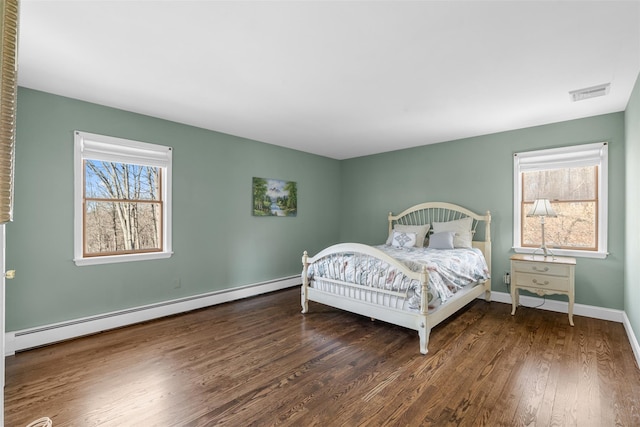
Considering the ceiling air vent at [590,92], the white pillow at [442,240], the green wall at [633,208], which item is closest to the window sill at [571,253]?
the green wall at [633,208]

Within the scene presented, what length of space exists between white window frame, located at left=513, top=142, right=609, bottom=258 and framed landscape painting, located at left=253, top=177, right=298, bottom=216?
3.43 meters

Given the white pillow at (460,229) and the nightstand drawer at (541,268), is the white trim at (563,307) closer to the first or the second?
the nightstand drawer at (541,268)

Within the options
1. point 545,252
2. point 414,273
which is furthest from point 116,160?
point 545,252

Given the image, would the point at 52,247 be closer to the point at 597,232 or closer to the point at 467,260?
the point at 467,260

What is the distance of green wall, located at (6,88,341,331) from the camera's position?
2.89m

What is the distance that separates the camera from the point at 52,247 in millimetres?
3014

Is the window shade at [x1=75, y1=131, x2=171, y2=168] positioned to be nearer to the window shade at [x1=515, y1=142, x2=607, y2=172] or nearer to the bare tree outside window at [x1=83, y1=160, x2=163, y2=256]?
the bare tree outside window at [x1=83, y1=160, x2=163, y2=256]

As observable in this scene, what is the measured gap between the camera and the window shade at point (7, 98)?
2.53 ft

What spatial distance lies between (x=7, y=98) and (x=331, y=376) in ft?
7.94

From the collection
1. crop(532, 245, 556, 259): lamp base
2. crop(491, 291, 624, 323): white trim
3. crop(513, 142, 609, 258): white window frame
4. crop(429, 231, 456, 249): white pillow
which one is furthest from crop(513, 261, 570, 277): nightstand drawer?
crop(429, 231, 456, 249): white pillow

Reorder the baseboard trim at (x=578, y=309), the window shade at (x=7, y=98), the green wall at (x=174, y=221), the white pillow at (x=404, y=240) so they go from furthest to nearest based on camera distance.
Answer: the white pillow at (x=404, y=240) → the baseboard trim at (x=578, y=309) → the green wall at (x=174, y=221) → the window shade at (x=7, y=98)

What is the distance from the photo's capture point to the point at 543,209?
369 cm

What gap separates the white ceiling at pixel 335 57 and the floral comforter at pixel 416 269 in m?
1.71

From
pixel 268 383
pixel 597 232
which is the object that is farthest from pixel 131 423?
pixel 597 232
